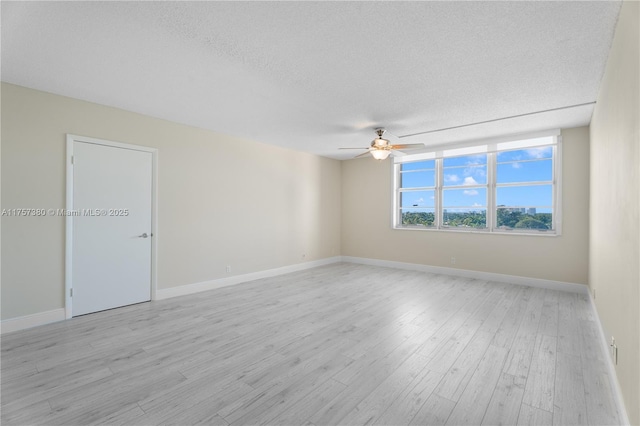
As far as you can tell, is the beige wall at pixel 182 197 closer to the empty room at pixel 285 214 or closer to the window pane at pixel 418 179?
the empty room at pixel 285 214

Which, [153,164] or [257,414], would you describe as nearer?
[257,414]

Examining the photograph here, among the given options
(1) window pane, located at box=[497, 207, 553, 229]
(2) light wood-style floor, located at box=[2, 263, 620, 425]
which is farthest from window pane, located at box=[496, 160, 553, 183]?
(2) light wood-style floor, located at box=[2, 263, 620, 425]

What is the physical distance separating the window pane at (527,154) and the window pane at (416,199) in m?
1.56

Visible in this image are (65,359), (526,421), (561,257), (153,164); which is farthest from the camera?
(561,257)

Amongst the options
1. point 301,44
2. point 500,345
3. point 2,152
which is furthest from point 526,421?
point 2,152

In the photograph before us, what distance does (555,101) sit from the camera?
3.73m

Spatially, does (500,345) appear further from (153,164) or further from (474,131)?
(153,164)

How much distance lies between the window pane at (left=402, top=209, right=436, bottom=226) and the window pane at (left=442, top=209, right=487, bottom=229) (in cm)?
27

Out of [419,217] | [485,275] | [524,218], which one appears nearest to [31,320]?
[419,217]

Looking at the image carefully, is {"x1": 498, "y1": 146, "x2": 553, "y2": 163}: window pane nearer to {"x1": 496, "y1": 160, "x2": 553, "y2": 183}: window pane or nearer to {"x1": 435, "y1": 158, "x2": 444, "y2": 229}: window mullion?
{"x1": 496, "y1": 160, "x2": 553, "y2": 183}: window pane

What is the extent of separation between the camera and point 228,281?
212 inches

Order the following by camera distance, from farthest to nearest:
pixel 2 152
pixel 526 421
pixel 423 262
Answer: pixel 423 262 → pixel 2 152 → pixel 526 421

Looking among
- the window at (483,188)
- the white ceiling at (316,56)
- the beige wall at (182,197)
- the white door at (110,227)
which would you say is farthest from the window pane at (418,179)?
the white door at (110,227)

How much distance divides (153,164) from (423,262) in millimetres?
5771
